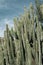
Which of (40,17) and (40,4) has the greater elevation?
(40,4)

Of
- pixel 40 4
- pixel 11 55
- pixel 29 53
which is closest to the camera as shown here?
pixel 29 53

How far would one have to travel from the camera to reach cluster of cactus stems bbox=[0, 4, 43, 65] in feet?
28.8

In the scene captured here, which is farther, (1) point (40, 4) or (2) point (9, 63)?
(1) point (40, 4)

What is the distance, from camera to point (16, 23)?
10.1m

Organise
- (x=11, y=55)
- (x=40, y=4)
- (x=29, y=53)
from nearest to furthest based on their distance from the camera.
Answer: (x=29, y=53), (x=11, y=55), (x=40, y=4)

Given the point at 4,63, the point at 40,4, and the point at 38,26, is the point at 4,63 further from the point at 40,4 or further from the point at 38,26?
the point at 40,4

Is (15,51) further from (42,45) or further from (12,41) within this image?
(42,45)

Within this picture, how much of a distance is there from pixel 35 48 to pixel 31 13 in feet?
5.50

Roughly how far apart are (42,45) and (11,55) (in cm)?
149

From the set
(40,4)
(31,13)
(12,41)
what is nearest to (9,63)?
(12,41)

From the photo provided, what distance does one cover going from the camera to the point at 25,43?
9.07 metres

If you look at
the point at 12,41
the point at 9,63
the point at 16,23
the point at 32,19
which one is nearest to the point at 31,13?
the point at 32,19

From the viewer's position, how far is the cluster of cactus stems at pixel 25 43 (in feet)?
28.8

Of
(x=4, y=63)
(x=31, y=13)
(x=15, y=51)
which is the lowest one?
(x=4, y=63)
